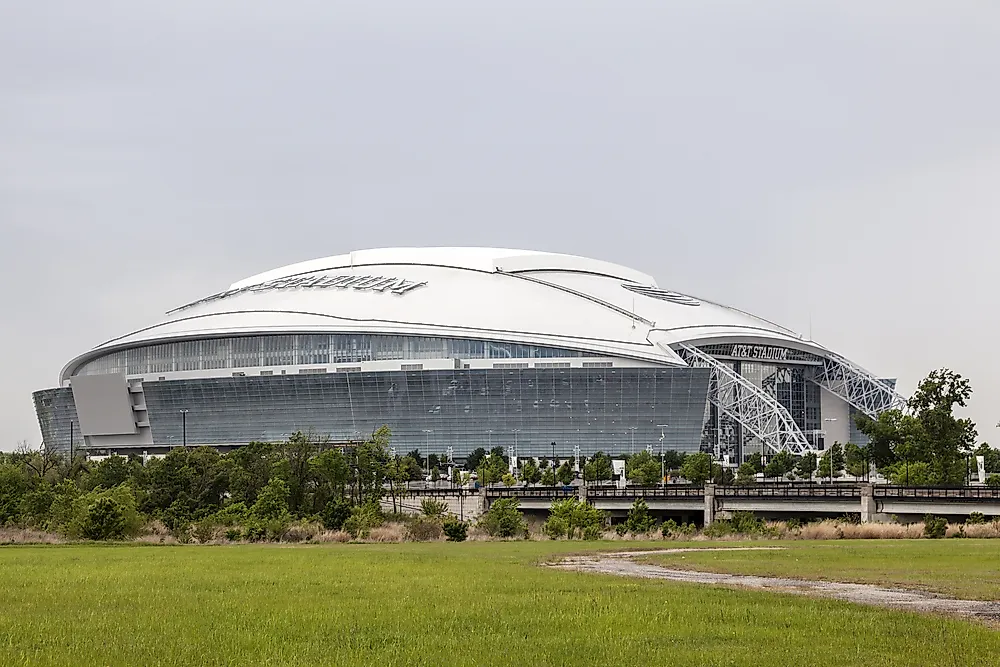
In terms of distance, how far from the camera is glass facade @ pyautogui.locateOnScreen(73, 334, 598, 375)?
447 feet

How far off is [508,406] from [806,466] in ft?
103

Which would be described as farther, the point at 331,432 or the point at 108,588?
the point at 331,432

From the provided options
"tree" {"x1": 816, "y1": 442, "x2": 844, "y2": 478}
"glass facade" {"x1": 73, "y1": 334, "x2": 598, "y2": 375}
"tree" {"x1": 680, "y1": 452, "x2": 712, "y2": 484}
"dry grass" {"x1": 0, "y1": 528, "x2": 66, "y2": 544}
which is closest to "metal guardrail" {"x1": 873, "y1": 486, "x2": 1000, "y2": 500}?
"tree" {"x1": 680, "y1": 452, "x2": 712, "y2": 484}

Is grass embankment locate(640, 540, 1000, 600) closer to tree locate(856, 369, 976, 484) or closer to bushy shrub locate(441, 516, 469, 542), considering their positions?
bushy shrub locate(441, 516, 469, 542)

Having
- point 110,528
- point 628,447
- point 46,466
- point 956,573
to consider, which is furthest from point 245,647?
point 628,447

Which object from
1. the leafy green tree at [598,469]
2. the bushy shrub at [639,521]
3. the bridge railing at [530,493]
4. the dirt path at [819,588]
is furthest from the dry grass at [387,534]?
the leafy green tree at [598,469]

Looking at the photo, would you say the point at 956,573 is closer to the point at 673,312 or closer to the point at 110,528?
the point at 110,528

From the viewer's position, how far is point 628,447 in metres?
132

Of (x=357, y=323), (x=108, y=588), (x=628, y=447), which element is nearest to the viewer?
(x=108, y=588)

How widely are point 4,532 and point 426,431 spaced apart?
76657 mm

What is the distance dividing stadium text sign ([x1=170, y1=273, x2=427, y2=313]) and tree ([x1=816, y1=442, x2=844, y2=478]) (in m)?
51.9

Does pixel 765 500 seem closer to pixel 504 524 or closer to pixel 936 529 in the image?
pixel 936 529

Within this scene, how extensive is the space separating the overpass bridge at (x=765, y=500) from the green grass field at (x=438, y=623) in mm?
35052

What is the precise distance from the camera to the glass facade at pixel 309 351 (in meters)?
136
